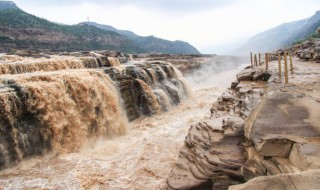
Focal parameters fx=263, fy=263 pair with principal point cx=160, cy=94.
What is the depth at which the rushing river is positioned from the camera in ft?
28.2

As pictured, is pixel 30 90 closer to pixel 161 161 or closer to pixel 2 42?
pixel 161 161

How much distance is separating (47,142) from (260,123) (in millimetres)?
8666

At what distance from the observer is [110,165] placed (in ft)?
32.4

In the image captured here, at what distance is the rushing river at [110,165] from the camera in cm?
859

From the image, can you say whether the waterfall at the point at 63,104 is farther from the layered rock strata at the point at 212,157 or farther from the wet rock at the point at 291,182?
the wet rock at the point at 291,182

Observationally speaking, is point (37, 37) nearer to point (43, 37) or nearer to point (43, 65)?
point (43, 37)

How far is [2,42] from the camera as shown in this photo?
4931 centimetres

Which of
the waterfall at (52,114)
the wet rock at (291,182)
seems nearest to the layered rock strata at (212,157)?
the wet rock at (291,182)

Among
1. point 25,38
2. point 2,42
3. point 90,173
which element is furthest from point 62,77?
point 25,38

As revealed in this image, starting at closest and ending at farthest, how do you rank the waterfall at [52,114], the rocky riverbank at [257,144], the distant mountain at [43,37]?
1. the rocky riverbank at [257,144]
2. the waterfall at [52,114]
3. the distant mountain at [43,37]

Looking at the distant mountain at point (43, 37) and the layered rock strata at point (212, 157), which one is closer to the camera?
the layered rock strata at point (212, 157)

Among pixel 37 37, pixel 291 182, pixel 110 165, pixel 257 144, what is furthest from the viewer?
pixel 37 37

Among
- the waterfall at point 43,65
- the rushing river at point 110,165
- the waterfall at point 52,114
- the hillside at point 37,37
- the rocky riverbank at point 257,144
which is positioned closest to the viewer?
the rocky riverbank at point 257,144

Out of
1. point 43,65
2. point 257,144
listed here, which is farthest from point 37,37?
point 257,144
